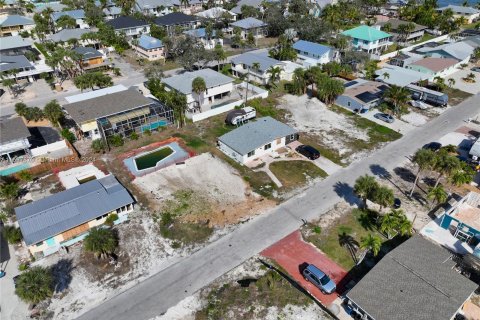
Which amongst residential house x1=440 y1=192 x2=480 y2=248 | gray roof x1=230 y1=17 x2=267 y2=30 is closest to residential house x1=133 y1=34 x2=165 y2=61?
gray roof x1=230 y1=17 x2=267 y2=30

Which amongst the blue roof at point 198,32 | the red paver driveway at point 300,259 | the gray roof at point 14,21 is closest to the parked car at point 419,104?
the red paver driveway at point 300,259

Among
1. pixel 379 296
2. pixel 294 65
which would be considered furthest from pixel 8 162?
pixel 294 65

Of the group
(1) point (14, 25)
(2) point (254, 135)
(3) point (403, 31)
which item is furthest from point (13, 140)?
(3) point (403, 31)

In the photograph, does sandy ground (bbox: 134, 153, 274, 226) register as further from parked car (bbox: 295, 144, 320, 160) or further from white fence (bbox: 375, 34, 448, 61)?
white fence (bbox: 375, 34, 448, 61)

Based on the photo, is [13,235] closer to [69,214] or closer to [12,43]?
[69,214]

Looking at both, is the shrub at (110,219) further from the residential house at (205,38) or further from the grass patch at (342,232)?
the residential house at (205,38)
